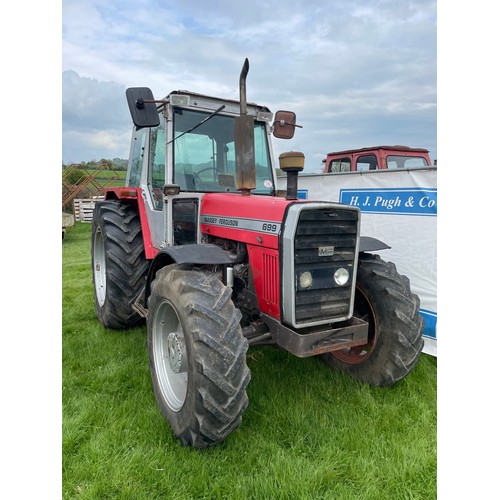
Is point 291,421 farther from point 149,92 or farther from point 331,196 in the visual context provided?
point 331,196

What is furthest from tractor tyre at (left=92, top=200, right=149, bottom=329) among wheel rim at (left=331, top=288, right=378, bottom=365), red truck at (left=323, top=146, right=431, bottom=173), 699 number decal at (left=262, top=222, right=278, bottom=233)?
red truck at (left=323, top=146, right=431, bottom=173)

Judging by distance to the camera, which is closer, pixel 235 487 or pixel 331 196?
pixel 235 487

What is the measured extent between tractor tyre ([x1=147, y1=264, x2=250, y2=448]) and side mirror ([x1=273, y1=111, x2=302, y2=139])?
5.09 ft

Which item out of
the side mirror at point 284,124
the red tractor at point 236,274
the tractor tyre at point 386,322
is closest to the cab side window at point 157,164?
the red tractor at point 236,274

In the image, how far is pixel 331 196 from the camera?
17.7 ft

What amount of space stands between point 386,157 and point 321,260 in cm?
672

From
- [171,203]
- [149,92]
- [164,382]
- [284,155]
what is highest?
[149,92]

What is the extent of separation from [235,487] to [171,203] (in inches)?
86.0

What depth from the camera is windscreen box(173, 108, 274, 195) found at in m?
3.51

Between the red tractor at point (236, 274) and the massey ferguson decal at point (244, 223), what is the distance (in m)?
0.01

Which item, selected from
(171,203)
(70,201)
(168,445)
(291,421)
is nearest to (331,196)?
(171,203)

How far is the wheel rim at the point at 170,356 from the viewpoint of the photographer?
9.09ft

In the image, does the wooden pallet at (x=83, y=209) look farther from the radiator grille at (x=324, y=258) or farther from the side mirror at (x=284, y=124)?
the radiator grille at (x=324, y=258)

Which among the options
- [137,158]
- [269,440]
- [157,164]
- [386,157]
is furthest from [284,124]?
[386,157]
